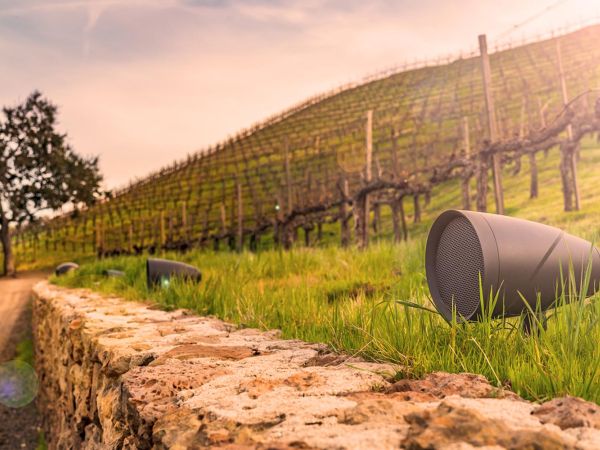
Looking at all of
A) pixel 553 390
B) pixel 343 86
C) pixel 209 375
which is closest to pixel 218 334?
pixel 209 375

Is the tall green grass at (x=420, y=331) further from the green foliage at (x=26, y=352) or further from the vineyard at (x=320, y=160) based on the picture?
the vineyard at (x=320, y=160)

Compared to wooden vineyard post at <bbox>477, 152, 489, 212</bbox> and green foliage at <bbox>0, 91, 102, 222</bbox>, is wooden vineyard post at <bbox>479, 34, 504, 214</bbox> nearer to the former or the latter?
wooden vineyard post at <bbox>477, 152, 489, 212</bbox>

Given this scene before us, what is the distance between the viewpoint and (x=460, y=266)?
2578 millimetres

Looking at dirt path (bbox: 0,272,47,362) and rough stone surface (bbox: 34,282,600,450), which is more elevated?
rough stone surface (bbox: 34,282,600,450)

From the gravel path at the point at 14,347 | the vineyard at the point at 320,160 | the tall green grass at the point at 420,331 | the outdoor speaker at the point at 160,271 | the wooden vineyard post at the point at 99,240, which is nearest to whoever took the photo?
the tall green grass at the point at 420,331

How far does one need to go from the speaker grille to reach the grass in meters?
0.13

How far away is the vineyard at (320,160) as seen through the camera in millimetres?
27547

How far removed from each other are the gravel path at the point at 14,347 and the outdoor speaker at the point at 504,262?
26.0ft

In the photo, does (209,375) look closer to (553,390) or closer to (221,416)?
(221,416)

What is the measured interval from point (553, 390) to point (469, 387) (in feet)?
0.92

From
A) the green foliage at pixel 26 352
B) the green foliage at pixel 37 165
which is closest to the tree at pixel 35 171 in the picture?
the green foliage at pixel 37 165

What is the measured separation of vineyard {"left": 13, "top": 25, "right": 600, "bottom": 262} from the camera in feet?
90.4

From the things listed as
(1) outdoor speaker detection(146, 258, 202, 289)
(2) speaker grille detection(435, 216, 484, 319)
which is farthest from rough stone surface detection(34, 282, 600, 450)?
(1) outdoor speaker detection(146, 258, 202, 289)

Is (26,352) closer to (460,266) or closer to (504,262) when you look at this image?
(460,266)
